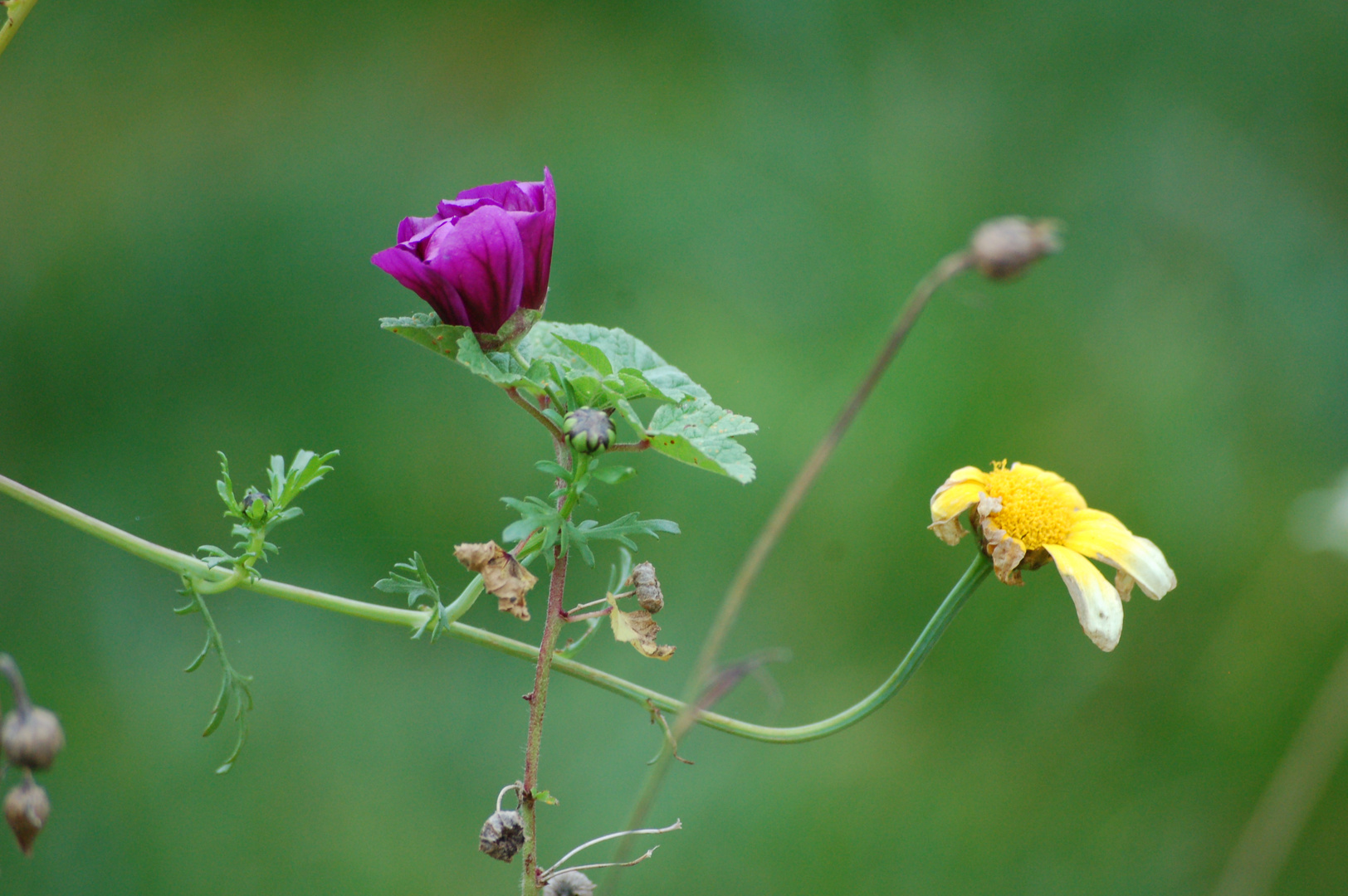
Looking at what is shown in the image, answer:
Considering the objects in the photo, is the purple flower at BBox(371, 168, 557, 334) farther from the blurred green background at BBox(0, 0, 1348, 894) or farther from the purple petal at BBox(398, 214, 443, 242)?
the blurred green background at BBox(0, 0, 1348, 894)

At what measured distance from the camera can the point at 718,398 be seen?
98 centimetres

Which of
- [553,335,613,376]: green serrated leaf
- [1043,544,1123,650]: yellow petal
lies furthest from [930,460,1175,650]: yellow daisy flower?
[553,335,613,376]: green serrated leaf

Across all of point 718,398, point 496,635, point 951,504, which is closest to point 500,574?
point 496,635

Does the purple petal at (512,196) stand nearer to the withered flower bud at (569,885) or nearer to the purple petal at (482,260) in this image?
the purple petal at (482,260)

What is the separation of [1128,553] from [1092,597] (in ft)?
0.09

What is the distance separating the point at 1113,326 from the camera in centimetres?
110

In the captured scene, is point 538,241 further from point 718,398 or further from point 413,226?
point 718,398

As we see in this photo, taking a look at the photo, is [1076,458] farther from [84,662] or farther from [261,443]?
[84,662]

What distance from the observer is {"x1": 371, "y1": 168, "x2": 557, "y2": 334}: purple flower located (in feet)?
0.90

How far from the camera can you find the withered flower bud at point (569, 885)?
272 mm

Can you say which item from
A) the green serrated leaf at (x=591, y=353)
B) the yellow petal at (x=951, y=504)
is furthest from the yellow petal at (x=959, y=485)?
the green serrated leaf at (x=591, y=353)

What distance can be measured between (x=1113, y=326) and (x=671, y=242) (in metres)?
0.45

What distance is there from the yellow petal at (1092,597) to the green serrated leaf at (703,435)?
0.32ft

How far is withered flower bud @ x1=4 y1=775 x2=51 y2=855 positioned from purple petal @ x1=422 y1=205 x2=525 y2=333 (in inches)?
5.8
